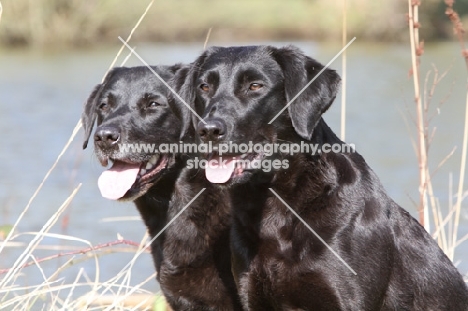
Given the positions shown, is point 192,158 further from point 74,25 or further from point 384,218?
point 74,25

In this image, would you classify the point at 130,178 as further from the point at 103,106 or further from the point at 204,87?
the point at 204,87

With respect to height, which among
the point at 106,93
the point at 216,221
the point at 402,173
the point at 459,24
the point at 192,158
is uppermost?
the point at 459,24

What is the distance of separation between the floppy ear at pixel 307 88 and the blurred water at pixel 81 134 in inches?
44.9

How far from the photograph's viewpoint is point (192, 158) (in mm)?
4660

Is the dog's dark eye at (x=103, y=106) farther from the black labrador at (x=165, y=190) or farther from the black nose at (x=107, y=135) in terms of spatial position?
the black nose at (x=107, y=135)

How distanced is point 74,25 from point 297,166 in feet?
68.5

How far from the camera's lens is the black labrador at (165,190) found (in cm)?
447

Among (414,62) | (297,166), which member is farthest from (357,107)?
(297,166)

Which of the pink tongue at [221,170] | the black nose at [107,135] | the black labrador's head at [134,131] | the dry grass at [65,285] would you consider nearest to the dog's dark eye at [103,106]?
the black labrador's head at [134,131]

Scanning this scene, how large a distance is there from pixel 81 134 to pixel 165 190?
671cm

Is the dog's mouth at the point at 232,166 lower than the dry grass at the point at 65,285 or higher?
higher

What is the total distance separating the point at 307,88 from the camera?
387 centimetres

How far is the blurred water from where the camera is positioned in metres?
8.12

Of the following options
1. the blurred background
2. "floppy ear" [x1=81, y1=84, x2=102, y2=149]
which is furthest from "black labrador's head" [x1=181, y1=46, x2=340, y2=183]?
the blurred background
